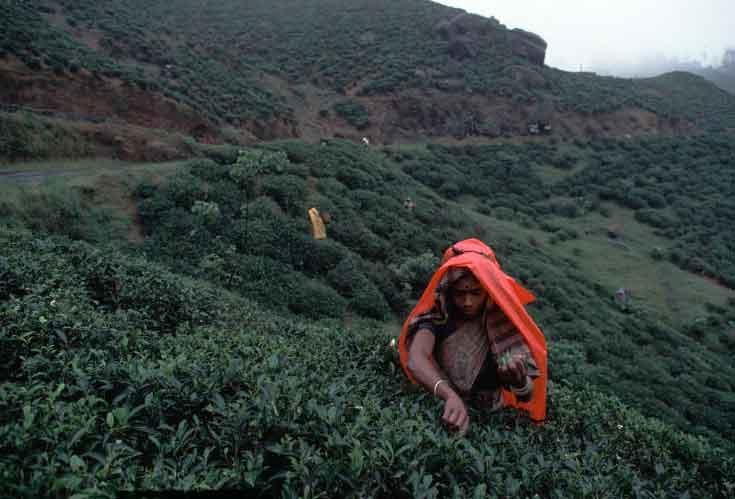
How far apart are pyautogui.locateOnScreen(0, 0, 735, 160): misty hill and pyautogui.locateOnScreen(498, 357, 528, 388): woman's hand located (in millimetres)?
13654

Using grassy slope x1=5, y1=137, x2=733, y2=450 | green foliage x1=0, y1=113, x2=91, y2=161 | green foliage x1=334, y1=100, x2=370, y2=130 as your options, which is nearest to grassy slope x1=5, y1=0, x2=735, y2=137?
green foliage x1=334, y1=100, x2=370, y2=130

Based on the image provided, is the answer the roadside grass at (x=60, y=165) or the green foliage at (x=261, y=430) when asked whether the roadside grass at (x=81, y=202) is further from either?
the green foliage at (x=261, y=430)

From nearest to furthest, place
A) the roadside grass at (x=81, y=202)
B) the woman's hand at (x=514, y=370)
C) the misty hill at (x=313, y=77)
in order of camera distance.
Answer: the woman's hand at (x=514, y=370), the roadside grass at (x=81, y=202), the misty hill at (x=313, y=77)

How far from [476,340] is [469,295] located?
0.37m

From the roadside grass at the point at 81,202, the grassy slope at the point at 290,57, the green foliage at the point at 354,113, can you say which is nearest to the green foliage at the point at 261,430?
the roadside grass at the point at 81,202

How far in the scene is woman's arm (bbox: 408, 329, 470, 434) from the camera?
2.82 metres

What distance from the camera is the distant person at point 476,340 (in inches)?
124

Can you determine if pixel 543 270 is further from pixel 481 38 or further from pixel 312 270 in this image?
pixel 481 38

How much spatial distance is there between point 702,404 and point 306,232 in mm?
10387

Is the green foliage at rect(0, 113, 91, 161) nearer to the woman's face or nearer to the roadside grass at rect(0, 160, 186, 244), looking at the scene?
the roadside grass at rect(0, 160, 186, 244)

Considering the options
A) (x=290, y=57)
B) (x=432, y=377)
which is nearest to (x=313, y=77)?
(x=290, y=57)

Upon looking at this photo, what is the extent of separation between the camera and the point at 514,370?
304 cm

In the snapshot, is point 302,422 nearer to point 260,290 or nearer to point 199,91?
point 260,290

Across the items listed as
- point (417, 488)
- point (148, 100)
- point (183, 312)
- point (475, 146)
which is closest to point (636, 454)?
point (417, 488)
